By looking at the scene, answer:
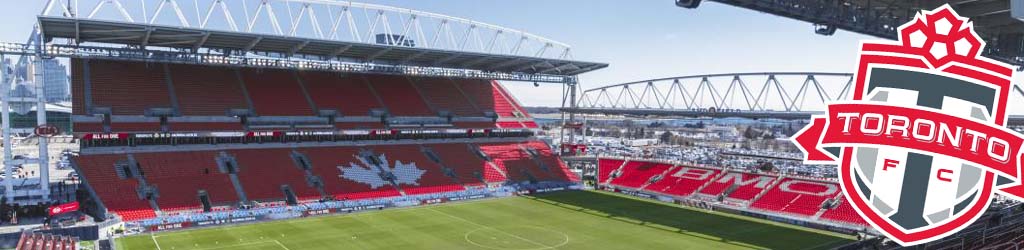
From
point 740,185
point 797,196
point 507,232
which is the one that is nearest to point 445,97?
point 507,232

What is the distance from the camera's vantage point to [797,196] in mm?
41406

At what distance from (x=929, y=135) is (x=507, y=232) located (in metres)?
25.3

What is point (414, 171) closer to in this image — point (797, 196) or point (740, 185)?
point (740, 185)

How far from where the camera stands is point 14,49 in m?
32.5

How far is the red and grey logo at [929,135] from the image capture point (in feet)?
34.5

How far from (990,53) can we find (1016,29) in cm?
165

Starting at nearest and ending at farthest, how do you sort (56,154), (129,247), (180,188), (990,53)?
(990,53) < (129,247) < (180,188) < (56,154)

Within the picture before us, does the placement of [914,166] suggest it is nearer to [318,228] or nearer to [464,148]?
[318,228]

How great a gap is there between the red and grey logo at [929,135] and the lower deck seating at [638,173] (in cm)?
3955

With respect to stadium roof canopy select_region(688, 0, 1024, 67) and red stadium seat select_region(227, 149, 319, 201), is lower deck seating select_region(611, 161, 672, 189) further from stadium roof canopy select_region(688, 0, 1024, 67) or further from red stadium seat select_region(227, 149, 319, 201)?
stadium roof canopy select_region(688, 0, 1024, 67)

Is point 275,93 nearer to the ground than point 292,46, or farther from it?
nearer to the ground

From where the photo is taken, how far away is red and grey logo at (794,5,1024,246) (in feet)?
34.5

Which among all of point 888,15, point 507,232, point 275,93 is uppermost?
point 888,15

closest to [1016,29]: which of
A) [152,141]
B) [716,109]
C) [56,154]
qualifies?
[716,109]
